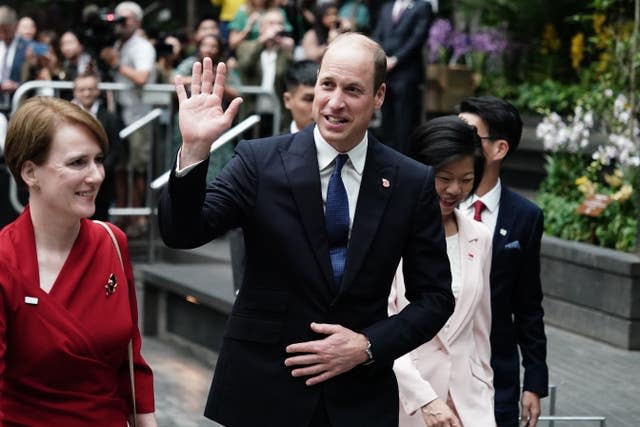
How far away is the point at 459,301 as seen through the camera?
527 cm

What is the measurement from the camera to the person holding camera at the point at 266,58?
14367 mm

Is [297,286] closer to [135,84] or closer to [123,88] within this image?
[123,88]

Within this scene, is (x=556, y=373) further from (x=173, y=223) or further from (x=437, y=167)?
(x=173, y=223)

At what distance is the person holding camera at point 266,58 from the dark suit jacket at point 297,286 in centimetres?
968

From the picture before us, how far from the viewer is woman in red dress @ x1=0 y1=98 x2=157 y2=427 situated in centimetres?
427

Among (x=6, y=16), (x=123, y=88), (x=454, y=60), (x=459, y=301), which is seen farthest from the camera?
(x=454, y=60)

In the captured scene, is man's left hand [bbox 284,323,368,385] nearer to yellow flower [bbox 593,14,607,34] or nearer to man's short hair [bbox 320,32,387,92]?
man's short hair [bbox 320,32,387,92]

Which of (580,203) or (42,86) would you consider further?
(42,86)

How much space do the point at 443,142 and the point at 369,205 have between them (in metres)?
0.94

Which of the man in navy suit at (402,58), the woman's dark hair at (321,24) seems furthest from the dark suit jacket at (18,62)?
the man in navy suit at (402,58)

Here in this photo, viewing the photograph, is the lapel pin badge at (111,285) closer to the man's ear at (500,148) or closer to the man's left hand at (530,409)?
the man's left hand at (530,409)

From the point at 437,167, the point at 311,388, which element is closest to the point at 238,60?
the point at 437,167

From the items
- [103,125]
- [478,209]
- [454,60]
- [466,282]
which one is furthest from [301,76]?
[454,60]

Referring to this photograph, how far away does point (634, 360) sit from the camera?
32.4ft
